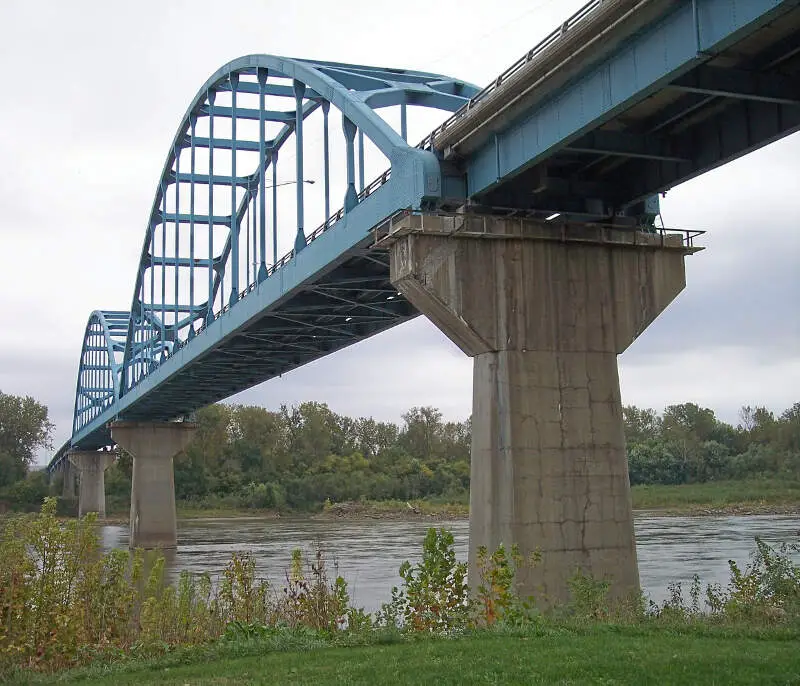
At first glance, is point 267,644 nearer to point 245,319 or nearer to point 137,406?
point 245,319

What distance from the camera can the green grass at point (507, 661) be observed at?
809 centimetres

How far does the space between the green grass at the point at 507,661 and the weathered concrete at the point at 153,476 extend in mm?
43743

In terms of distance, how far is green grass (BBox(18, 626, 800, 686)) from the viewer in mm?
8094

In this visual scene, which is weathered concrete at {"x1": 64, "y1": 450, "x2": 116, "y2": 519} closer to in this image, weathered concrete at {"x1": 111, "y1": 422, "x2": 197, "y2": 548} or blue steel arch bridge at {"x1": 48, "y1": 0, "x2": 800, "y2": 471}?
weathered concrete at {"x1": 111, "y1": 422, "x2": 197, "y2": 548}

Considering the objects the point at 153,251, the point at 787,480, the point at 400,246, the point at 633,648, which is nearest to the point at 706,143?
the point at 400,246

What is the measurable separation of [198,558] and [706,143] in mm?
30959

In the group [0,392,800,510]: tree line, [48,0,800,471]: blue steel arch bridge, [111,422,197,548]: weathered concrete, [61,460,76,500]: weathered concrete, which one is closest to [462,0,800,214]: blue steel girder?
[48,0,800,471]: blue steel arch bridge

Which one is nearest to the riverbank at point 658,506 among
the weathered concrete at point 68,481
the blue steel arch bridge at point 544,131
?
the weathered concrete at point 68,481

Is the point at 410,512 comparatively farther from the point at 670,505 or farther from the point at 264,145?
the point at 264,145

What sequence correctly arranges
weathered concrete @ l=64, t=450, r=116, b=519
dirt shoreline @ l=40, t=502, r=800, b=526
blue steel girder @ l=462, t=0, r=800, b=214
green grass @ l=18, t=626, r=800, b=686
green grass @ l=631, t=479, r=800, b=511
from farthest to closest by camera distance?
weathered concrete @ l=64, t=450, r=116, b=519 < green grass @ l=631, t=479, r=800, b=511 < dirt shoreline @ l=40, t=502, r=800, b=526 < blue steel girder @ l=462, t=0, r=800, b=214 < green grass @ l=18, t=626, r=800, b=686

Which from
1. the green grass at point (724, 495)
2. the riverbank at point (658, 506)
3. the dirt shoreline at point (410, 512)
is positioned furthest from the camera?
the green grass at point (724, 495)

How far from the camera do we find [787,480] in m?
81.9

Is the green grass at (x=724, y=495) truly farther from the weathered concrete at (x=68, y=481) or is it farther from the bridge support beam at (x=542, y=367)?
the weathered concrete at (x=68, y=481)

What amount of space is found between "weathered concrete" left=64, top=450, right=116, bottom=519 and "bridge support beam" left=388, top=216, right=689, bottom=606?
77.9 metres
